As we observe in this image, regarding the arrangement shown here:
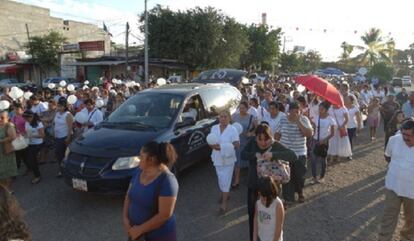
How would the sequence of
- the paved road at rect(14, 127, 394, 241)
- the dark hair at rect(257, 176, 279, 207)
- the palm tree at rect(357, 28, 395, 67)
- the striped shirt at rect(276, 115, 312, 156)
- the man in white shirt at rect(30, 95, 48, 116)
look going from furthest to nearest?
the palm tree at rect(357, 28, 395, 67) < the man in white shirt at rect(30, 95, 48, 116) < the striped shirt at rect(276, 115, 312, 156) < the paved road at rect(14, 127, 394, 241) < the dark hair at rect(257, 176, 279, 207)

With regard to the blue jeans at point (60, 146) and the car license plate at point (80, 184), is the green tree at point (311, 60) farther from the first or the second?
the car license plate at point (80, 184)

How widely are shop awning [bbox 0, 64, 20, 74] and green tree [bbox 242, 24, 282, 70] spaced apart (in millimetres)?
25355

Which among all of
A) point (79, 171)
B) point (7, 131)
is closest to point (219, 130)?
point (79, 171)

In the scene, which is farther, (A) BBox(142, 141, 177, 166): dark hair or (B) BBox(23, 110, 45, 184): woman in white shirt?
(B) BBox(23, 110, 45, 184): woman in white shirt

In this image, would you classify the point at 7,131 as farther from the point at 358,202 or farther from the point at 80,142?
the point at 358,202

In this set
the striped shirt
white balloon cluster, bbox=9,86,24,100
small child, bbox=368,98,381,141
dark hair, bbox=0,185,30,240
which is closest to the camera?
dark hair, bbox=0,185,30,240

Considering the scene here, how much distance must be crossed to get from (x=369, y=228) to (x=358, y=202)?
39.7 inches

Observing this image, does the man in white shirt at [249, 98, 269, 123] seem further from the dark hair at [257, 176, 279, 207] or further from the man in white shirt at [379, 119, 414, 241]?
the dark hair at [257, 176, 279, 207]

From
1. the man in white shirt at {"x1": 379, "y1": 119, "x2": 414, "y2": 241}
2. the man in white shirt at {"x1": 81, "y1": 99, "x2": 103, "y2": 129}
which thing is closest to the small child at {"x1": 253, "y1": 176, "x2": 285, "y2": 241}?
the man in white shirt at {"x1": 379, "y1": 119, "x2": 414, "y2": 241}

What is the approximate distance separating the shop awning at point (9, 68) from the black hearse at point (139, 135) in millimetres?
38578

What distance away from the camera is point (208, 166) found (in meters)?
8.08

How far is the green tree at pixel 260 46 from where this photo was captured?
43906mm

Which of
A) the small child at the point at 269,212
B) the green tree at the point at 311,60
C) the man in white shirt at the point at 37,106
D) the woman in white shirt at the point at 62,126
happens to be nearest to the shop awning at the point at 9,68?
the man in white shirt at the point at 37,106

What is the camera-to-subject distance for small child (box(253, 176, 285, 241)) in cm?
330
